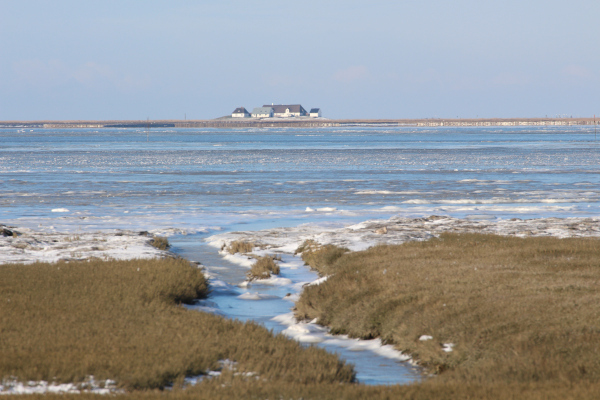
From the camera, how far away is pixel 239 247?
756 inches

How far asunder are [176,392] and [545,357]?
4.46 m

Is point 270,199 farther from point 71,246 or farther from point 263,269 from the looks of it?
point 263,269

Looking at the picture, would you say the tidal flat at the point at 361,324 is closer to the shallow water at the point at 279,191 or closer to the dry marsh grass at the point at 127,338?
the dry marsh grass at the point at 127,338

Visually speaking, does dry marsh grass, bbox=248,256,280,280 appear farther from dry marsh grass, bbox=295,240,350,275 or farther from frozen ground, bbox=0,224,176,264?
frozen ground, bbox=0,224,176,264

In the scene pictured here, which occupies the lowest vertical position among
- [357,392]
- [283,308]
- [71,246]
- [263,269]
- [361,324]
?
[283,308]

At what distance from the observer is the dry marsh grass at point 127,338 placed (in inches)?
301

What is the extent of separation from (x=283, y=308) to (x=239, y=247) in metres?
6.10

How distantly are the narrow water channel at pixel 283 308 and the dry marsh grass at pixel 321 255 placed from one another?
0.84ft

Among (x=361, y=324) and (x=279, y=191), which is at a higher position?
(x=361, y=324)

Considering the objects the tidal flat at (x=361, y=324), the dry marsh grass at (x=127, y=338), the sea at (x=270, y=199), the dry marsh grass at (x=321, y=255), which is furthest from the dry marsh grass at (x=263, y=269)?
the dry marsh grass at (x=127, y=338)

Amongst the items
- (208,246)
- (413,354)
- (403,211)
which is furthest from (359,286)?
(403,211)

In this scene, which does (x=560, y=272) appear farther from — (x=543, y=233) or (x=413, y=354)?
(x=543, y=233)

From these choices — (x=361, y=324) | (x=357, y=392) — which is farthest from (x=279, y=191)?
(x=357, y=392)

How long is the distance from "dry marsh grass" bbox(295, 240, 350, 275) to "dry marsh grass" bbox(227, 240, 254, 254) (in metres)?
1.44
